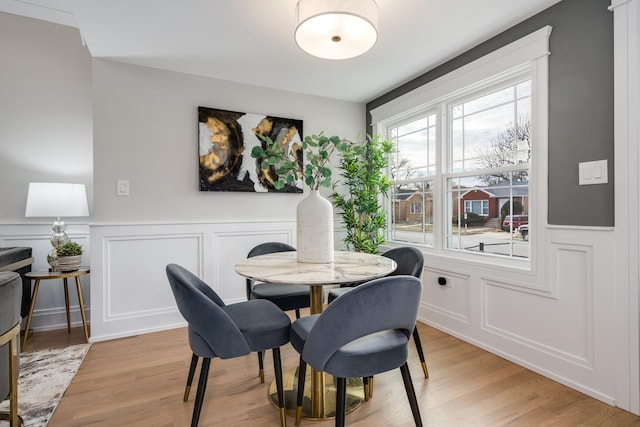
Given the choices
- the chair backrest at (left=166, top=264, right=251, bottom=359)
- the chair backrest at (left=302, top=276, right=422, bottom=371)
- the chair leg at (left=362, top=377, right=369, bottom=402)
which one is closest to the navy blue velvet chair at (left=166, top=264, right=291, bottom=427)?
the chair backrest at (left=166, top=264, right=251, bottom=359)

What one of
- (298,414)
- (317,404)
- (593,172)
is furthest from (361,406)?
(593,172)

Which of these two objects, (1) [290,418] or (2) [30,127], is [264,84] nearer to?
(2) [30,127]

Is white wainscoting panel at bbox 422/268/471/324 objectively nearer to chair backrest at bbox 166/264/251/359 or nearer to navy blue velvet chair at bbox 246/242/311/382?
navy blue velvet chair at bbox 246/242/311/382

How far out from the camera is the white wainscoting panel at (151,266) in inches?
108

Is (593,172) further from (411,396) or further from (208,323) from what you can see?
(208,323)

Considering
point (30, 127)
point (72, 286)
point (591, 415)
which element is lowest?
point (591, 415)

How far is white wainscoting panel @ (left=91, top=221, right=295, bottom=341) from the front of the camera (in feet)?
9.02

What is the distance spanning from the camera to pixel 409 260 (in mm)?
2197

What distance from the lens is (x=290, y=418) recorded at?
167 centimetres

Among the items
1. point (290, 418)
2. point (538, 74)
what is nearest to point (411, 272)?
point (290, 418)

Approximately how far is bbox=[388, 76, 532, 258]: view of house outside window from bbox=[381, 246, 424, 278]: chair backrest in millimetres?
823

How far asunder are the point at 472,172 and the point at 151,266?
115 inches

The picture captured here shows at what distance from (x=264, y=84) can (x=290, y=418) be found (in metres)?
2.93

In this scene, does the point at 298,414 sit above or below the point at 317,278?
below
